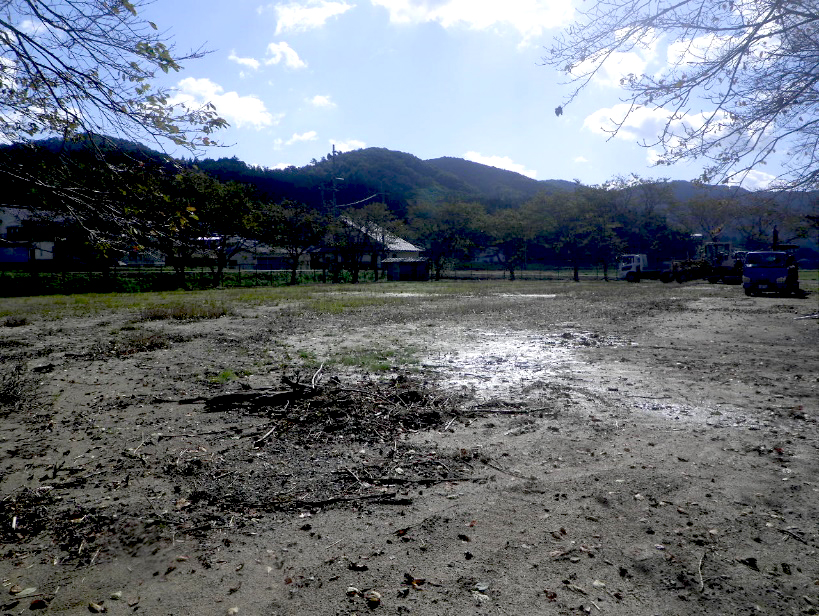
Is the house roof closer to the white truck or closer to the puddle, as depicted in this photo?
the white truck

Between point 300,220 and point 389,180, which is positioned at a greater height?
point 389,180

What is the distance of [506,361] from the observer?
909 cm

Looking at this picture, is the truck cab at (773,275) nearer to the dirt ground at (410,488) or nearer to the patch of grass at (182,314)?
the dirt ground at (410,488)

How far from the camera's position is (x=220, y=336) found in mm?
11891

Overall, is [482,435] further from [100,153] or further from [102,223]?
[100,153]

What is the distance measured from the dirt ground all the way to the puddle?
85 millimetres

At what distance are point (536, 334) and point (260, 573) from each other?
33.4 feet

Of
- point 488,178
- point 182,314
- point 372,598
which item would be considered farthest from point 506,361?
point 488,178

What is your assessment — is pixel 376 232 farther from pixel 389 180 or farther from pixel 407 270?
pixel 389 180

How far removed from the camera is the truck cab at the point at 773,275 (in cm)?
2392

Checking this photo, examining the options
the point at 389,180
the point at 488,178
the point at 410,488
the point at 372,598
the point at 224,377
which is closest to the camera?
the point at 372,598

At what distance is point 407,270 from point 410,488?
175ft

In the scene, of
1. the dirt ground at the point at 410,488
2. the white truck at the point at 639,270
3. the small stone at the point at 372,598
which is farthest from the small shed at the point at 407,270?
the small stone at the point at 372,598

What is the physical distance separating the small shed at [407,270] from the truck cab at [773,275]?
3493 centimetres
